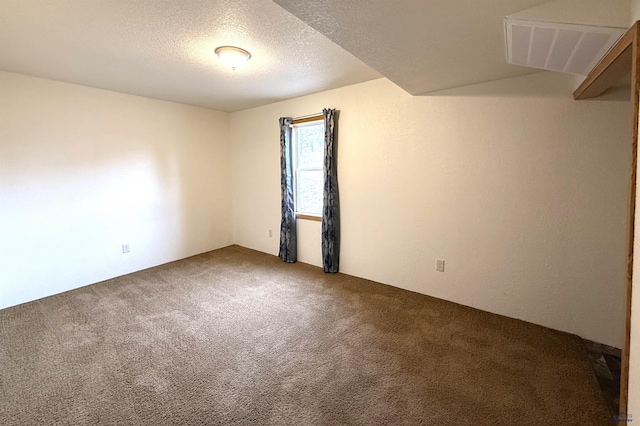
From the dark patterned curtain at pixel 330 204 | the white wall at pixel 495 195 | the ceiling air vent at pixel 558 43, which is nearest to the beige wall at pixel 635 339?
the ceiling air vent at pixel 558 43

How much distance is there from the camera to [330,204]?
3.59m

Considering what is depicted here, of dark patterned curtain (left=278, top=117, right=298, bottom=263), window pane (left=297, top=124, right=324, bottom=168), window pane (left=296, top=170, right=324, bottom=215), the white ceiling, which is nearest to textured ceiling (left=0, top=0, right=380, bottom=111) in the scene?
the white ceiling

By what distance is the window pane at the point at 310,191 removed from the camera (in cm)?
403

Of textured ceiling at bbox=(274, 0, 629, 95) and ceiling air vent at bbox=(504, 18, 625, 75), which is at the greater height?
textured ceiling at bbox=(274, 0, 629, 95)

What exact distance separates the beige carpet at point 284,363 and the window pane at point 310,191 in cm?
140

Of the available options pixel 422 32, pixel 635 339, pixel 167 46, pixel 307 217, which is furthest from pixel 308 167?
pixel 635 339

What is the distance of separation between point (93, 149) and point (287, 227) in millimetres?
2602

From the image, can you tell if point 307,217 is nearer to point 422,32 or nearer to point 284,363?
point 284,363

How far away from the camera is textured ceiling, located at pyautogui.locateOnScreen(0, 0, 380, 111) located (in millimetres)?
1763

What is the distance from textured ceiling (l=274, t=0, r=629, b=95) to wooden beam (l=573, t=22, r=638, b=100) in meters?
0.17

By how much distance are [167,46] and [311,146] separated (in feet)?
7.10

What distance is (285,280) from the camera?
3.50 m

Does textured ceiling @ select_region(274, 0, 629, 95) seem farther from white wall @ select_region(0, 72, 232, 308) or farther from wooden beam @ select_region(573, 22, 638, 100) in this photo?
white wall @ select_region(0, 72, 232, 308)

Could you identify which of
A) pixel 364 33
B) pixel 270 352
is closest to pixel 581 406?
pixel 270 352
